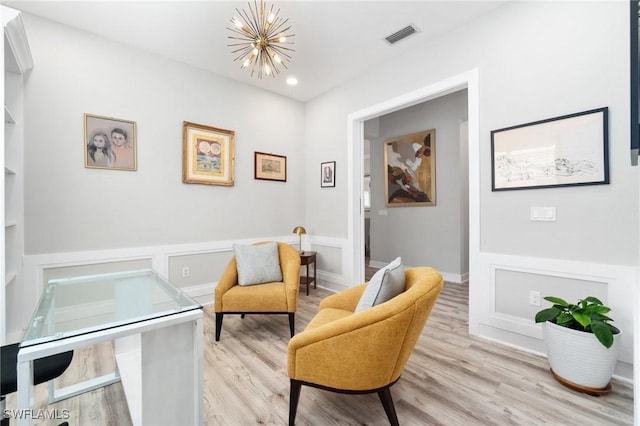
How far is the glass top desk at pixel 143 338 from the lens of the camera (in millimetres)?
1033

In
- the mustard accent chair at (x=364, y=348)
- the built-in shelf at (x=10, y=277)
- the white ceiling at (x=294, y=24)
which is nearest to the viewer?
the mustard accent chair at (x=364, y=348)

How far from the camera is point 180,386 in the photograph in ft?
4.17

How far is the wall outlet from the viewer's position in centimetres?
226

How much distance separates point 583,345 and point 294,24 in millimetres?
3310

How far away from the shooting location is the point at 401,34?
280 cm

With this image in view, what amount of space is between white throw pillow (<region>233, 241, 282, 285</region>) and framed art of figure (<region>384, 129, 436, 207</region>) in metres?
2.97

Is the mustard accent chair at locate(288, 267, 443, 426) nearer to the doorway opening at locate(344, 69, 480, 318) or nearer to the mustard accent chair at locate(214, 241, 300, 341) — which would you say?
the mustard accent chair at locate(214, 241, 300, 341)

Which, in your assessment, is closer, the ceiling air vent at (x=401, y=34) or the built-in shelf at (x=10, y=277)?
the built-in shelf at (x=10, y=277)

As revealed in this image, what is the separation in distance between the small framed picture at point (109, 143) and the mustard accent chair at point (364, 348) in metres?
2.69

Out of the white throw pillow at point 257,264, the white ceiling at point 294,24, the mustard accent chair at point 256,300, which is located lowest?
the mustard accent chair at point 256,300

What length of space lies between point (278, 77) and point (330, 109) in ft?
2.76

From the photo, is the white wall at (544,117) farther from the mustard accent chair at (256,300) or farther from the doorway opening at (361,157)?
the mustard accent chair at (256,300)

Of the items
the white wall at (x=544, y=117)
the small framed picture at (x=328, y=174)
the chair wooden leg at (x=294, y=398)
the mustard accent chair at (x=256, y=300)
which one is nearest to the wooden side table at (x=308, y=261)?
the small framed picture at (x=328, y=174)

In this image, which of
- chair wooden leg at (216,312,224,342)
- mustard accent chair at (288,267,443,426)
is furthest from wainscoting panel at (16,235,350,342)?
mustard accent chair at (288,267,443,426)
